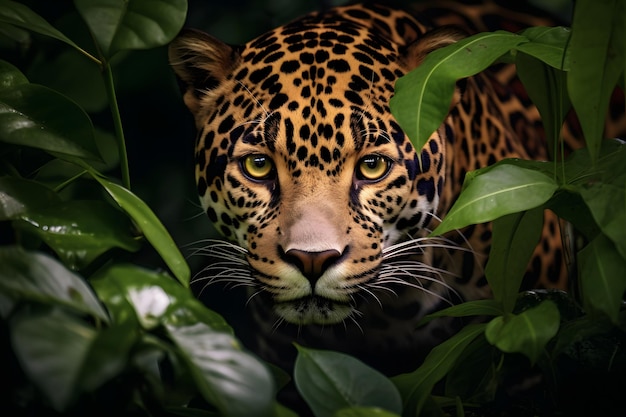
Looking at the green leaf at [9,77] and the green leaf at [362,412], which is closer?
the green leaf at [362,412]

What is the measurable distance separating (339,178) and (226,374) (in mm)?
886

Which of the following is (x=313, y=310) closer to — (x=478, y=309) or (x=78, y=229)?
(x=478, y=309)

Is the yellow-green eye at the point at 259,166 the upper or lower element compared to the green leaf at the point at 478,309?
upper

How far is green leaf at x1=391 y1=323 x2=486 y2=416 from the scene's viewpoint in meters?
1.39

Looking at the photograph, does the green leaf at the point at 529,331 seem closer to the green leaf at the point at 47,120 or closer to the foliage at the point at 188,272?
the foliage at the point at 188,272

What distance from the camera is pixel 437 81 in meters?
1.33

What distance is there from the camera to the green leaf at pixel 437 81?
4.28 feet

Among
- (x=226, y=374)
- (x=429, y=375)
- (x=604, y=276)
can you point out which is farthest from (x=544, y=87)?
(x=226, y=374)

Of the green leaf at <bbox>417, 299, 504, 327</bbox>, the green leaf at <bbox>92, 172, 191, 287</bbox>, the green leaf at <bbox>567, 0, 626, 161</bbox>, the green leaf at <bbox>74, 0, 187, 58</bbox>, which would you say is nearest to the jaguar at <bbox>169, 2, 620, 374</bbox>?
the green leaf at <bbox>417, 299, 504, 327</bbox>

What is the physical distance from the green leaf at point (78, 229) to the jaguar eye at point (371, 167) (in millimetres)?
667

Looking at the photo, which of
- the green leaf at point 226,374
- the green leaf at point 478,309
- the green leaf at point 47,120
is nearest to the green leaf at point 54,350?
the green leaf at point 226,374

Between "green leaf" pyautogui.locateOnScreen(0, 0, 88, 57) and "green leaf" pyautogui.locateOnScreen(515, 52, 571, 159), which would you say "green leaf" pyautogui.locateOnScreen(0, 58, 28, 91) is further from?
"green leaf" pyautogui.locateOnScreen(515, 52, 571, 159)

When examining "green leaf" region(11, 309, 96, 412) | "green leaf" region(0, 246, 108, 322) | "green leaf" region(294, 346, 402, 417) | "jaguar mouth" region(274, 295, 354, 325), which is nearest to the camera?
"green leaf" region(11, 309, 96, 412)

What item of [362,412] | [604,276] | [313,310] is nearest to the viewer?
[362,412]
